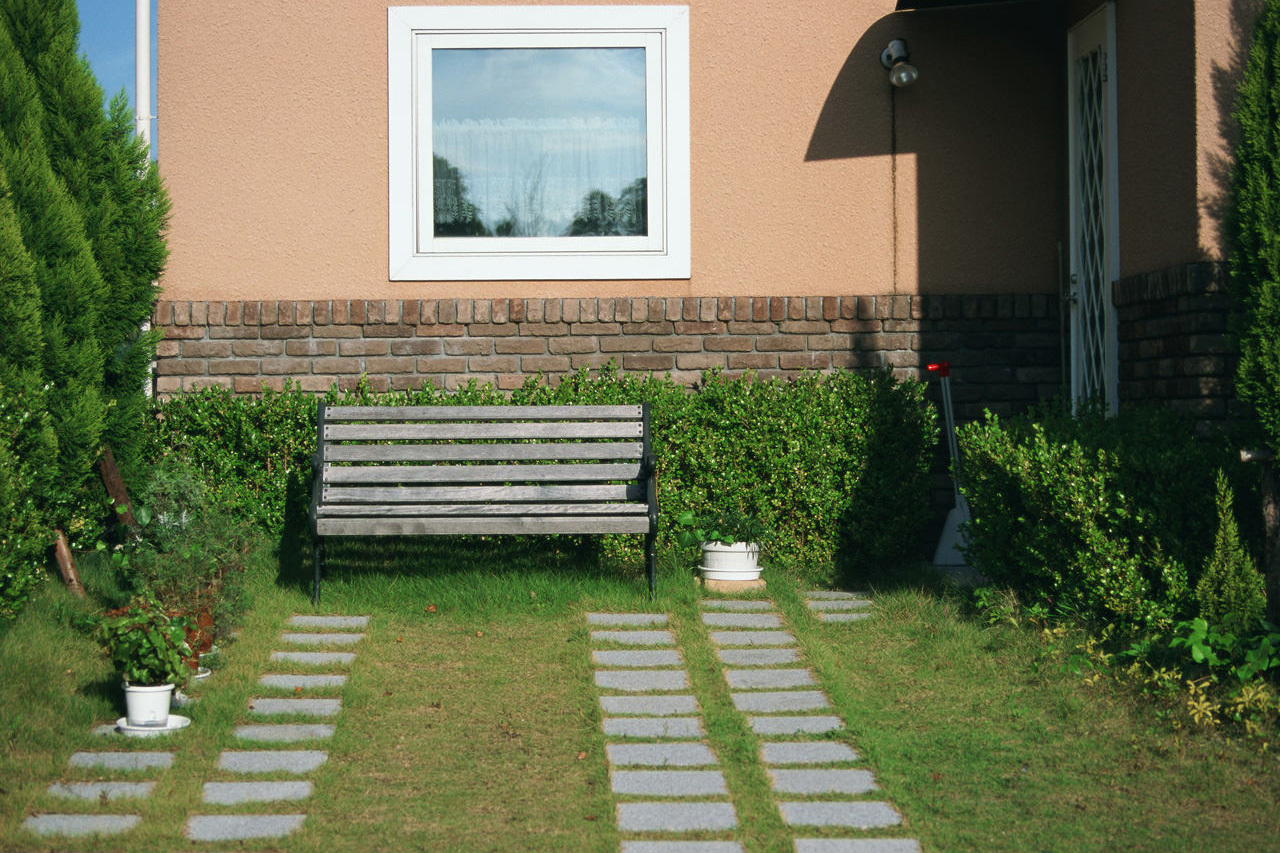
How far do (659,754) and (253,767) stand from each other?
51.6 inches

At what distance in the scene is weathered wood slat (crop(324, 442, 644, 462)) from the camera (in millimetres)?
6508

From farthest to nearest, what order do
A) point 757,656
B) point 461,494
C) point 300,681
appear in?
1. point 461,494
2. point 757,656
3. point 300,681

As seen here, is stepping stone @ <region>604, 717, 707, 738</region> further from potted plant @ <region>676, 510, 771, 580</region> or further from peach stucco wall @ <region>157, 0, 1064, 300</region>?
peach stucco wall @ <region>157, 0, 1064, 300</region>

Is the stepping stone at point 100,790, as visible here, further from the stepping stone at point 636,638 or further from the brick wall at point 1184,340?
the brick wall at point 1184,340

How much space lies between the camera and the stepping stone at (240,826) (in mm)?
3402

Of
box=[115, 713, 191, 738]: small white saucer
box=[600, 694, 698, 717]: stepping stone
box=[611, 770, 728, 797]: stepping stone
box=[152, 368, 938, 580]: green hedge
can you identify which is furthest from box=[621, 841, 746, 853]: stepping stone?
box=[152, 368, 938, 580]: green hedge

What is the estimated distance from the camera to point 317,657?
5.18 metres

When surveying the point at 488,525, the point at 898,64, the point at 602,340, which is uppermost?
the point at 898,64

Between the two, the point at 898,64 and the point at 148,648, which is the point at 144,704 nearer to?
the point at 148,648

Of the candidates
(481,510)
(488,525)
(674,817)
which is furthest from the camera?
(481,510)

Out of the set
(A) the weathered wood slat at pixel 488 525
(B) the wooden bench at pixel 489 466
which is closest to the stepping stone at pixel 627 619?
(B) the wooden bench at pixel 489 466

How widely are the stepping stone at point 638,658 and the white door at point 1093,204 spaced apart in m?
2.78

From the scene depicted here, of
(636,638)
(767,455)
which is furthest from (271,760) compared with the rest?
(767,455)

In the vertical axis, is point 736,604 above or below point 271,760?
above
